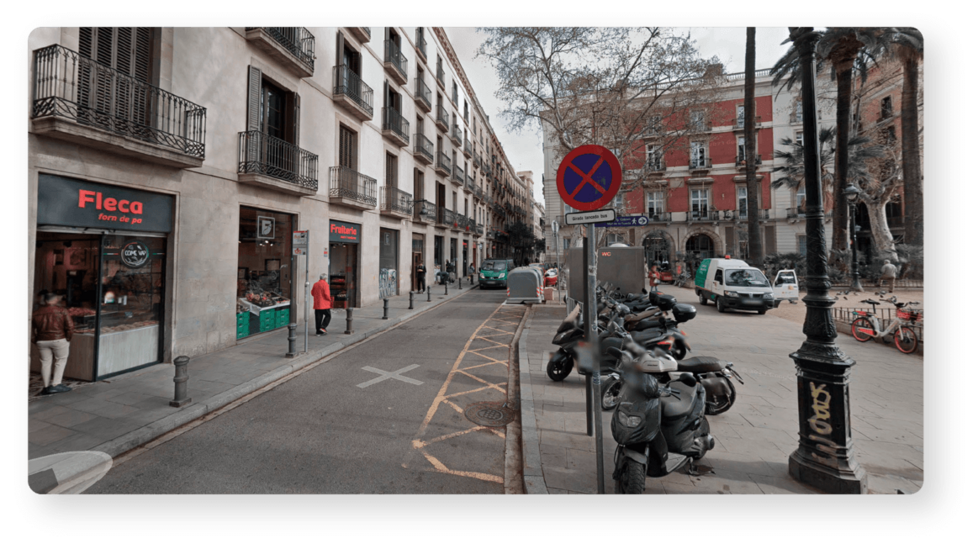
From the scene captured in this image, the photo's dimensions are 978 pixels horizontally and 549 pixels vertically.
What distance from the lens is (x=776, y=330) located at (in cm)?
966

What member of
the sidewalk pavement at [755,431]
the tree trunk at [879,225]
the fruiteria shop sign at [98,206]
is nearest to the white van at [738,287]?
the sidewalk pavement at [755,431]

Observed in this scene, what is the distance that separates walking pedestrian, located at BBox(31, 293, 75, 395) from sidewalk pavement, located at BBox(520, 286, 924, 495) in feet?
20.5

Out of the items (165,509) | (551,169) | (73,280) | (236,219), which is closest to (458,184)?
(551,169)

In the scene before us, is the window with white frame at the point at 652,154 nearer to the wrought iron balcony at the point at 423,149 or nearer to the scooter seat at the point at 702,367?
the wrought iron balcony at the point at 423,149

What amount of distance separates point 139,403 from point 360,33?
12.8m

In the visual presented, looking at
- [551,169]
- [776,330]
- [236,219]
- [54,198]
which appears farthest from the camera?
[551,169]

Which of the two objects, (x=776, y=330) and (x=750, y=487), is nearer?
(x=750, y=487)

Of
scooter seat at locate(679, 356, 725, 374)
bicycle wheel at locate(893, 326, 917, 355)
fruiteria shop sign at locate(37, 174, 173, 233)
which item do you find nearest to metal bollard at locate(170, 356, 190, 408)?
fruiteria shop sign at locate(37, 174, 173, 233)

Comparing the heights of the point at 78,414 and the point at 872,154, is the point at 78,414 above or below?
below

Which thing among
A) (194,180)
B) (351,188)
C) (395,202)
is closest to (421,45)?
(395,202)

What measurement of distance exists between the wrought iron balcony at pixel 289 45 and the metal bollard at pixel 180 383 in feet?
24.4

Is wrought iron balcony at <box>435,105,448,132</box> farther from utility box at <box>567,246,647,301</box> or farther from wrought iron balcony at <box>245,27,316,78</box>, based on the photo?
utility box at <box>567,246,647,301</box>

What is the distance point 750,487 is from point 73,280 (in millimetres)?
8787
